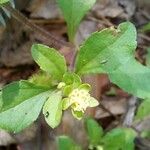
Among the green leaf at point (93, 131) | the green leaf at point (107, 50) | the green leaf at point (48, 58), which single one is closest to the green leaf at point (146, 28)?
the green leaf at point (93, 131)

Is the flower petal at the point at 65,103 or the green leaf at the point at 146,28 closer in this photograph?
the flower petal at the point at 65,103

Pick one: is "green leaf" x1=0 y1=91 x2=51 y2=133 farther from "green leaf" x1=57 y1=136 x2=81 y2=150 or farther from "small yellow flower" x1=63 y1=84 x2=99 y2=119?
"green leaf" x1=57 y1=136 x2=81 y2=150

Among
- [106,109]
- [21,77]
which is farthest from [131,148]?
[21,77]

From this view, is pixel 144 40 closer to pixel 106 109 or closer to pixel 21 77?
pixel 106 109

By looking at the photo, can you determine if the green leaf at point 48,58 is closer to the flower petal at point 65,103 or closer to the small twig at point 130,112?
the flower petal at point 65,103

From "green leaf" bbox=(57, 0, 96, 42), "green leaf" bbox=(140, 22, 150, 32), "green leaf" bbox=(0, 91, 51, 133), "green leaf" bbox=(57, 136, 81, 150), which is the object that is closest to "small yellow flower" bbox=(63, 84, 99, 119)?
"green leaf" bbox=(0, 91, 51, 133)

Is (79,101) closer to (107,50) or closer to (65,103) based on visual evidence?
(65,103)

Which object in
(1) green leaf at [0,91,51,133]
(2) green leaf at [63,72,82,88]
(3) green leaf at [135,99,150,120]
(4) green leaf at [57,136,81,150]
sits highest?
(2) green leaf at [63,72,82,88]
